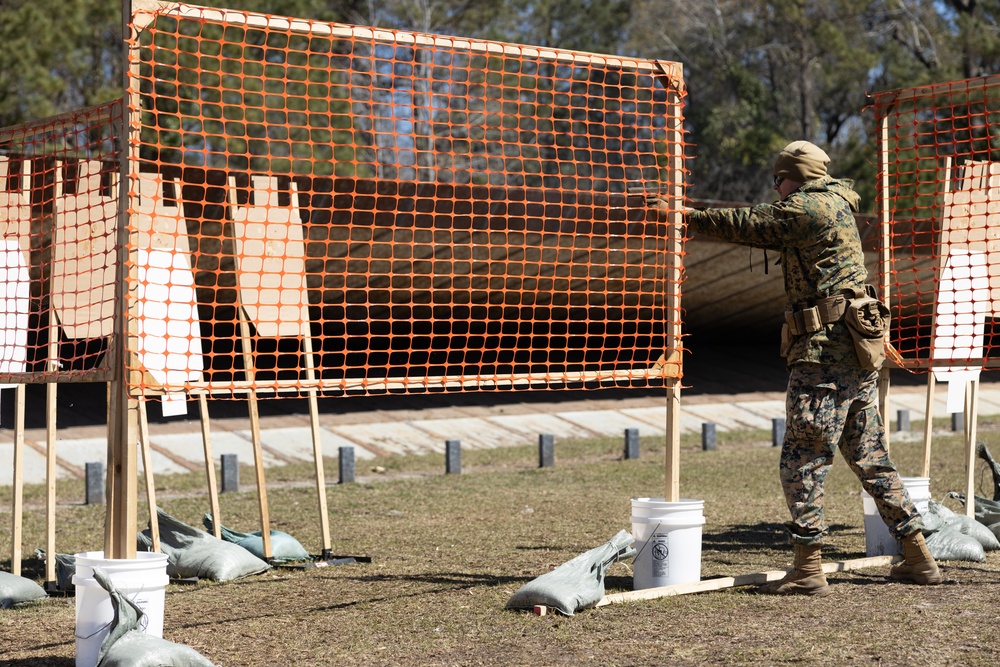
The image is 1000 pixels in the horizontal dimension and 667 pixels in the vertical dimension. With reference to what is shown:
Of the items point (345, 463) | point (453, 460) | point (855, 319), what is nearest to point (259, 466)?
point (855, 319)

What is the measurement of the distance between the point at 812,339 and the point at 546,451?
6.59 m

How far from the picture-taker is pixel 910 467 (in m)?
11.1

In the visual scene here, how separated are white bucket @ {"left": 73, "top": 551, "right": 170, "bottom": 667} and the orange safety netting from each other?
0.65 meters

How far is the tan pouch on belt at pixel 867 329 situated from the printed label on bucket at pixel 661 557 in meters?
1.22

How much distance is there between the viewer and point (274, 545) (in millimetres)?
6660

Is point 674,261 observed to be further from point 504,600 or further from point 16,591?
point 16,591

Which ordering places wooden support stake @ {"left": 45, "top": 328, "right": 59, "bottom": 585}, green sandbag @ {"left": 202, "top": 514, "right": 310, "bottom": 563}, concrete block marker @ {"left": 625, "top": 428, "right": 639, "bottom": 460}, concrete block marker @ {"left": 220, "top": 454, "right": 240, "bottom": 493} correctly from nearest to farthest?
wooden support stake @ {"left": 45, "top": 328, "right": 59, "bottom": 585}, green sandbag @ {"left": 202, "top": 514, "right": 310, "bottom": 563}, concrete block marker @ {"left": 220, "top": 454, "right": 240, "bottom": 493}, concrete block marker @ {"left": 625, "top": 428, "right": 639, "bottom": 460}

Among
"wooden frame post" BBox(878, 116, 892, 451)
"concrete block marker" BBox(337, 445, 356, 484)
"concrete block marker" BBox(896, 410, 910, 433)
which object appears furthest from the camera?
"concrete block marker" BBox(896, 410, 910, 433)

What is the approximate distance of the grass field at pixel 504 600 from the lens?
14.7ft

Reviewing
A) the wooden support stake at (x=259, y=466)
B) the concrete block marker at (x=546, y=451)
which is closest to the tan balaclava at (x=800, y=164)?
the wooden support stake at (x=259, y=466)

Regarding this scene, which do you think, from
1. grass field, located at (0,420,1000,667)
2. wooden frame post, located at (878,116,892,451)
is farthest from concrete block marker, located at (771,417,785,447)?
wooden frame post, located at (878,116,892,451)

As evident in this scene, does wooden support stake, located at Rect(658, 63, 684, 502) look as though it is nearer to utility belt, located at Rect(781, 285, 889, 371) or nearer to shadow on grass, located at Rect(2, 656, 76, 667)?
utility belt, located at Rect(781, 285, 889, 371)

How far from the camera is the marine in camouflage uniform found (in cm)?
539

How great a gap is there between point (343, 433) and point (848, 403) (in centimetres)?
843
